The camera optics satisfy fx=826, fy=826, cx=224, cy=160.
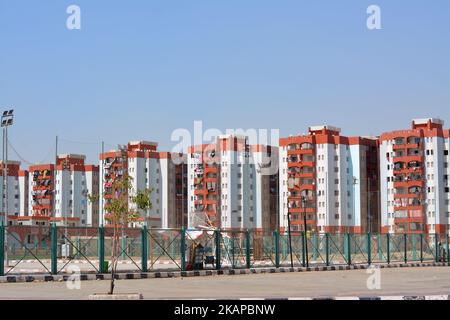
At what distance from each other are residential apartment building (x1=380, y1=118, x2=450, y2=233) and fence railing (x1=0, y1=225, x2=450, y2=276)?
6414cm

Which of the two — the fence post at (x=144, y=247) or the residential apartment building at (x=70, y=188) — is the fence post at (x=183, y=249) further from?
the residential apartment building at (x=70, y=188)

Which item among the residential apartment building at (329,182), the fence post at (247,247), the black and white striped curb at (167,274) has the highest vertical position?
the residential apartment building at (329,182)

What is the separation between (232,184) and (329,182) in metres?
17.4

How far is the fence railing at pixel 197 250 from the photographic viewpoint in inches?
1428

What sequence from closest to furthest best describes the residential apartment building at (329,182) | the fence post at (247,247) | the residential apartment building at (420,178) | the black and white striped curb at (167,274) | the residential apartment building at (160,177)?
the black and white striped curb at (167,274) → the fence post at (247,247) → the residential apartment building at (420,178) → the residential apartment building at (329,182) → the residential apartment building at (160,177)

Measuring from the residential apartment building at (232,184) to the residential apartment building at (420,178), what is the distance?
77.9ft

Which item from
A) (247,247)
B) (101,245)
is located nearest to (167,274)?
(101,245)

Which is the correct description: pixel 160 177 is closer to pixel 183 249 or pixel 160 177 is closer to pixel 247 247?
pixel 247 247

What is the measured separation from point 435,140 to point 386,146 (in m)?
8.39
